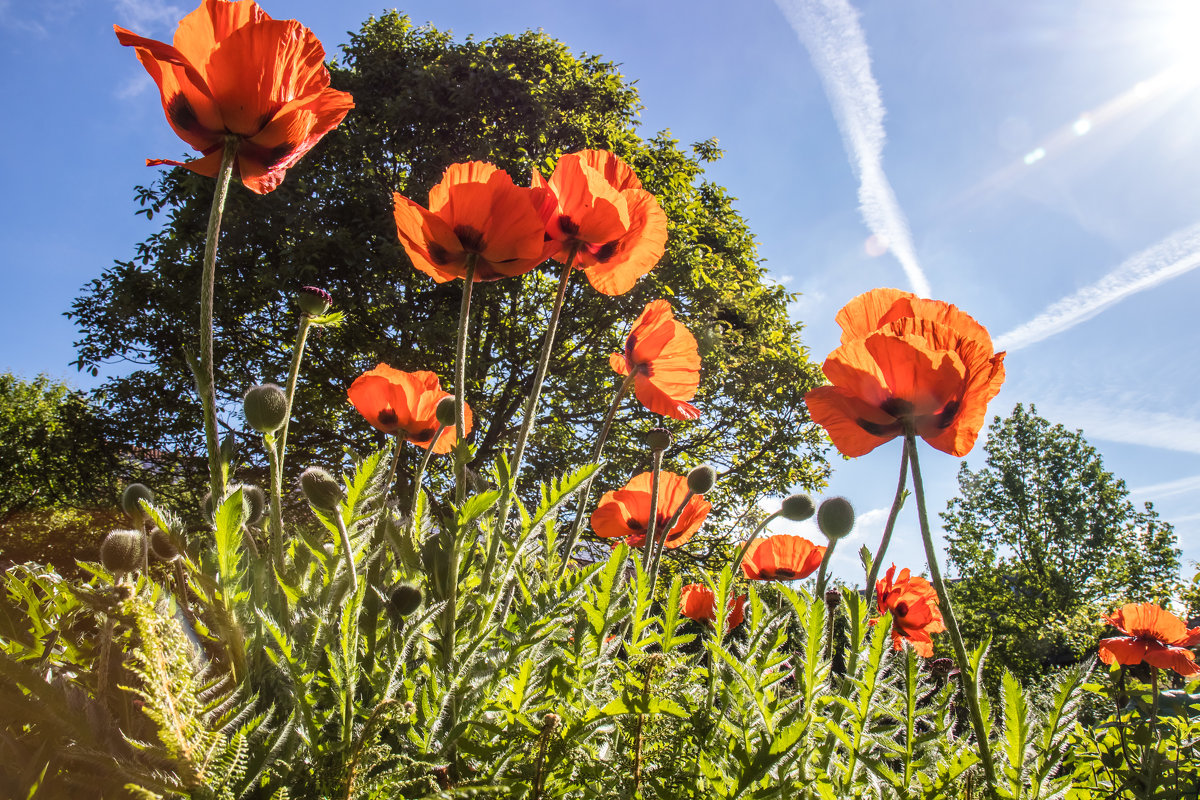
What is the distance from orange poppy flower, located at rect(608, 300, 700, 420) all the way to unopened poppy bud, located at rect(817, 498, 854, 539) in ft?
1.06

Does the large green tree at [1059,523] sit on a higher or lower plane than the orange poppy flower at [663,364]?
higher

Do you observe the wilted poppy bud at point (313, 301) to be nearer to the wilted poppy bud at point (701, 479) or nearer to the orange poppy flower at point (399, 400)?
the orange poppy flower at point (399, 400)

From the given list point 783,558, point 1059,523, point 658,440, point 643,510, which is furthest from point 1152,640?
point 1059,523

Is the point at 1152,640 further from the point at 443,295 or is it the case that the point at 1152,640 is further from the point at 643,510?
the point at 443,295

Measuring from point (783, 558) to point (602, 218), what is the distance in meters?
1.10

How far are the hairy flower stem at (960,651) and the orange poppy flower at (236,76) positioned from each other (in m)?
0.84

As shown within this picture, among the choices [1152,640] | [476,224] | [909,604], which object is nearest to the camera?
[476,224]

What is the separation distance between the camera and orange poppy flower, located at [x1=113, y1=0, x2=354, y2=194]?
29.5 inches

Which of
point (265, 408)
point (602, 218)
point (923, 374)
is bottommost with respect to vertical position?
point (265, 408)

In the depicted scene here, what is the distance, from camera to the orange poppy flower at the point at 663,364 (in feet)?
4.34

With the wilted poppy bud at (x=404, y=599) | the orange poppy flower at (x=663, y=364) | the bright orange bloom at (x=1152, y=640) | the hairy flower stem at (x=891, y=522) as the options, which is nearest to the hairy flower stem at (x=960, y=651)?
the hairy flower stem at (x=891, y=522)

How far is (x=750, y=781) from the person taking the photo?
1.36 feet

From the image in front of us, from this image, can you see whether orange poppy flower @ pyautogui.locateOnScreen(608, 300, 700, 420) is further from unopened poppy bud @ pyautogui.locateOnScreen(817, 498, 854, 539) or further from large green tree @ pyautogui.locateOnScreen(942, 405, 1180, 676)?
large green tree @ pyautogui.locateOnScreen(942, 405, 1180, 676)

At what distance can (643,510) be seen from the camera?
5.02 ft
